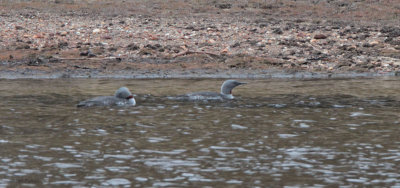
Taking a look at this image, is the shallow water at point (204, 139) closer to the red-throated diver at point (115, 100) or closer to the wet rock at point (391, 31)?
the red-throated diver at point (115, 100)

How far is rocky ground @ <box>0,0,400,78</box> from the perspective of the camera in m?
26.5

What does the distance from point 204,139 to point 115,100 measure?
5.29 m

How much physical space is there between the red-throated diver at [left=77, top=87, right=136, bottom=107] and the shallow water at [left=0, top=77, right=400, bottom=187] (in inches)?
13.9

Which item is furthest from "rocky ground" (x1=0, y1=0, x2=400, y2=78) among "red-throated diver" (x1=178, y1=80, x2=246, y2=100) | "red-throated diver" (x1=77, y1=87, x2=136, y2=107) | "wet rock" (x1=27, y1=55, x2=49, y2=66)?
"red-throated diver" (x1=77, y1=87, x2=136, y2=107)

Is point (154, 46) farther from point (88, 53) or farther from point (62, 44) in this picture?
point (62, 44)

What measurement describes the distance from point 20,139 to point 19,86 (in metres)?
9.42

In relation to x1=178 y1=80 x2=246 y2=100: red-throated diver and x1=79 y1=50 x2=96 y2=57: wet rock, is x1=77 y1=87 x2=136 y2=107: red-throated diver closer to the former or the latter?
x1=178 y1=80 x2=246 y2=100: red-throated diver

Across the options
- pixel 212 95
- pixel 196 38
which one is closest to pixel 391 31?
pixel 196 38

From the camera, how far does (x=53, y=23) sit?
3106 cm

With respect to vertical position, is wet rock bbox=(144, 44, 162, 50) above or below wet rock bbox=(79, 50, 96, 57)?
above

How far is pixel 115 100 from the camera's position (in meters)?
17.7

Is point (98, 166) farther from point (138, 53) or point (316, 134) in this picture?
point (138, 53)

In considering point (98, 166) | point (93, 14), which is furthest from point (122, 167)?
point (93, 14)

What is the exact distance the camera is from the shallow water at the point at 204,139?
9.99m
